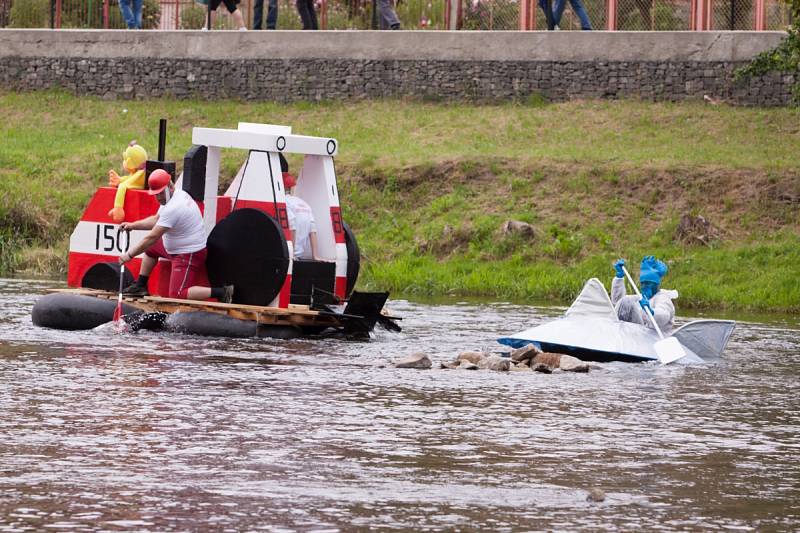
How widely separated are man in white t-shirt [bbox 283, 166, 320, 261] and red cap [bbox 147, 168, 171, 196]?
139cm

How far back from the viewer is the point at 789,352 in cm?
1861

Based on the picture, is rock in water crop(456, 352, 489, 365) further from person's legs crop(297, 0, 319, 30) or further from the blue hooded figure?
person's legs crop(297, 0, 319, 30)

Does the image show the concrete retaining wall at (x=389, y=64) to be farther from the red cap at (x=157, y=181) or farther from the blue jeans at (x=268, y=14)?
the red cap at (x=157, y=181)

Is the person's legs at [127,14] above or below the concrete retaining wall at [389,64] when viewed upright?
above

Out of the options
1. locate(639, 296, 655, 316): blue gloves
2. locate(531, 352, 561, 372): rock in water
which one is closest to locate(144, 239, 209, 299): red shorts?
locate(531, 352, 561, 372): rock in water

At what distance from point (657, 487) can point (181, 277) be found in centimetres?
937

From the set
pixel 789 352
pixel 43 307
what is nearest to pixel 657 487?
pixel 789 352

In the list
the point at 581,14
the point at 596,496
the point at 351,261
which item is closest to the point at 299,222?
the point at 351,261

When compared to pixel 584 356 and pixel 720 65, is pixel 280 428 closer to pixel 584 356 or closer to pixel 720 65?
pixel 584 356

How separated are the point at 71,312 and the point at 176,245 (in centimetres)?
144

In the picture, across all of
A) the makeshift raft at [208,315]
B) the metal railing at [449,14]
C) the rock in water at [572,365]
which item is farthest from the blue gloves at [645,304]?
the metal railing at [449,14]

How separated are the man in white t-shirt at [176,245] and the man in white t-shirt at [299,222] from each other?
104cm

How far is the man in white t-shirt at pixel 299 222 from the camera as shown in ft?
63.3

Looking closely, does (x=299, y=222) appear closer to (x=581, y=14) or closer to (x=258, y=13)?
(x=581, y=14)
